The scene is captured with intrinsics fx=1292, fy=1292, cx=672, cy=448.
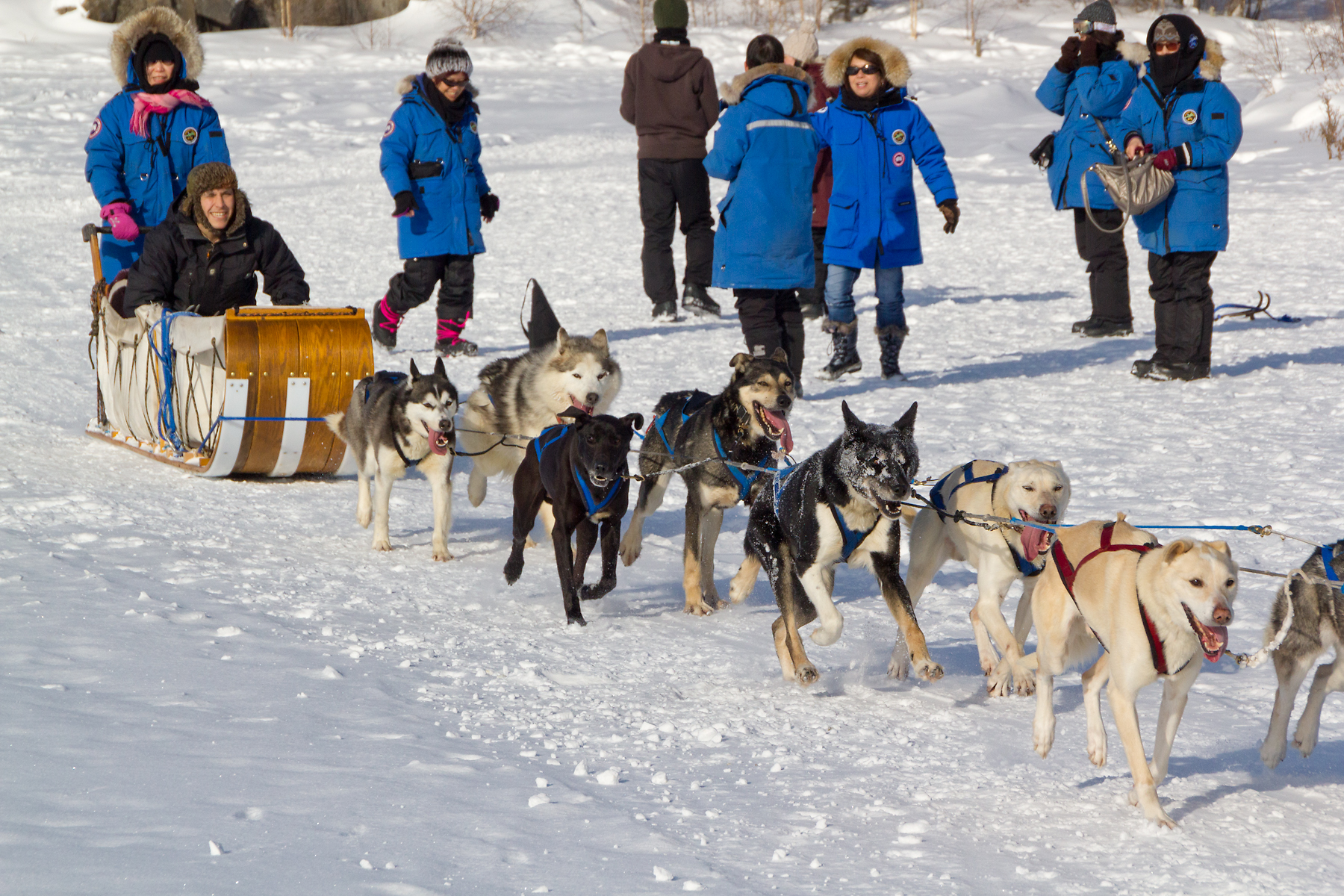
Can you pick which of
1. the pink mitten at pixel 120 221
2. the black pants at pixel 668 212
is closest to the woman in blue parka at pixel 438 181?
the black pants at pixel 668 212

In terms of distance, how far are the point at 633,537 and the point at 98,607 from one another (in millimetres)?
1884

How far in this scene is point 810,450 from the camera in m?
6.19

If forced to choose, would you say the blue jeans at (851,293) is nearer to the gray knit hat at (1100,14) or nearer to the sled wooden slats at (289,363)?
the gray knit hat at (1100,14)

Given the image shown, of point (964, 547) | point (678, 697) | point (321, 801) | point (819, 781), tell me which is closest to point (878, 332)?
point (964, 547)

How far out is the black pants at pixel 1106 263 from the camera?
8500 mm

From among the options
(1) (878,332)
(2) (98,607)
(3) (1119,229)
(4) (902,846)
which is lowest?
(4) (902,846)

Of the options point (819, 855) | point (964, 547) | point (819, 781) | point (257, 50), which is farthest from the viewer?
point (257, 50)

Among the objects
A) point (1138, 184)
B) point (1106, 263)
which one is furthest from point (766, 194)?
point (1106, 263)

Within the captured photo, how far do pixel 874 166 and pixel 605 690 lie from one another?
4.51 meters

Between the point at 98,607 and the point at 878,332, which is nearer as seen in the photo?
the point at 98,607

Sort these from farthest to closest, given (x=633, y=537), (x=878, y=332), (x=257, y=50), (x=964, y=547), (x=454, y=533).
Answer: (x=257, y=50) < (x=878, y=332) < (x=454, y=533) < (x=633, y=537) < (x=964, y=547)

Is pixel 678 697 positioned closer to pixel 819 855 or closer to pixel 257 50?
pixel 819 855

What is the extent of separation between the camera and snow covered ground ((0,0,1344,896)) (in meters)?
2.45

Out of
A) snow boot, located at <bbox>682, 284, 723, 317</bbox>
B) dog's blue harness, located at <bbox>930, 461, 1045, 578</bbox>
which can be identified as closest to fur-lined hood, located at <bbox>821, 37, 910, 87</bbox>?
snow boot, located at <bbox>682, 284, 723, 317</bbox>
